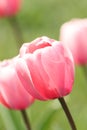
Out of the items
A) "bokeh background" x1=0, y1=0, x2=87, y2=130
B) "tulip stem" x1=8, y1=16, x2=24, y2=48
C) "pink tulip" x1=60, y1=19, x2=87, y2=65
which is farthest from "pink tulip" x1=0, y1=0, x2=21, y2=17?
"pink tulip" x1=60, y1=19, x2=87, y2=65

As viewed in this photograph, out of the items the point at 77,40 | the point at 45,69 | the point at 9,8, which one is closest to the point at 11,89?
the point at 45,69

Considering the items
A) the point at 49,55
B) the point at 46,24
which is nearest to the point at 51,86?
the point at 49,55

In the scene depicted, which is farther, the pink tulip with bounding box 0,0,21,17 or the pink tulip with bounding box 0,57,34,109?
the pink tulip with bounding box 0,0,21,17

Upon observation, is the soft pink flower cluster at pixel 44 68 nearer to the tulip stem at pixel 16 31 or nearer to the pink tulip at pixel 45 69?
the pink tulip at pixel 45 69

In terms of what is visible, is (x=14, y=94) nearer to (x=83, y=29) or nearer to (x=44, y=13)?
(x=83, y=29)

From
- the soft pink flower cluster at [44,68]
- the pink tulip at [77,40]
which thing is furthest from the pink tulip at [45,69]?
the pink tulip at [77,40]

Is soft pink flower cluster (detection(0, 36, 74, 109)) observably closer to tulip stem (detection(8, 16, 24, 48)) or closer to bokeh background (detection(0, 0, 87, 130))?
bokeh background (detection(0, 0, 87, 130))
